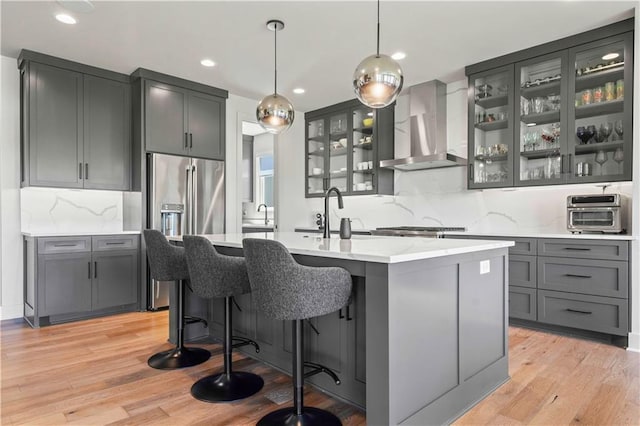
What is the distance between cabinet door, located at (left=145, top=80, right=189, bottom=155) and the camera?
14.8ft

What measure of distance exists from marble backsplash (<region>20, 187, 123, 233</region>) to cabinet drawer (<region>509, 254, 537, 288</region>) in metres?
4.28

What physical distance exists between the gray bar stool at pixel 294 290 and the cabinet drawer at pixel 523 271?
95.5 inches

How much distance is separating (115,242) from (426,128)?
12.0 ft

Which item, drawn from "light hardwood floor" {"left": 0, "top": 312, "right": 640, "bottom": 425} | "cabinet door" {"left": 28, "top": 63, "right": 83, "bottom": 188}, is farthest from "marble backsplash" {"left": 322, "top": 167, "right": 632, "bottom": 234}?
"cabinet door" {"left": 28, "top": 63, "right": 83, "bottom": 188}

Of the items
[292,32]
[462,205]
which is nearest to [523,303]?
[462,205]

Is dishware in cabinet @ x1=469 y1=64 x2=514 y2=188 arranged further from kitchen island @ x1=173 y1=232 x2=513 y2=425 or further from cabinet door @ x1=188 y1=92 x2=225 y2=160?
cabinet door @ x1=188 y1=92 x2=225 y2=160

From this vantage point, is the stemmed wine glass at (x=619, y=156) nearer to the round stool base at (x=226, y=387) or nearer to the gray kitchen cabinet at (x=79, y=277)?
the round stool base at (x=226, y=387)

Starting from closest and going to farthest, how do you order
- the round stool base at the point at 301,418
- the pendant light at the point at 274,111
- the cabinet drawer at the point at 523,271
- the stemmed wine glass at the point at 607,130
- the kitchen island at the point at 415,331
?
the kitchen island at the point at 415,331 < the round stool base at the point at 301,418 < the pendant light at the point at 274,111 < the stemmed wine glass at the point at 607,130 < the cabinet drawer at the point at 523,271

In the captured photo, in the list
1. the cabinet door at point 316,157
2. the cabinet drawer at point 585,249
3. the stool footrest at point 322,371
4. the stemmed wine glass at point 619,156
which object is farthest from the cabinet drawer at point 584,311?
the cabinet door at point 316,157

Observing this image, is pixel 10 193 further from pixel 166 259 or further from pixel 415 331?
pixel 415 331

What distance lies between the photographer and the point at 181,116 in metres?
4.77

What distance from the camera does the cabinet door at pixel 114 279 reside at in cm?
407

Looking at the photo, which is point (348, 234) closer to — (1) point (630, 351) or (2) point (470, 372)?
(2) point (470, 372)

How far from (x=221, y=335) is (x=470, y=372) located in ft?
6.29
